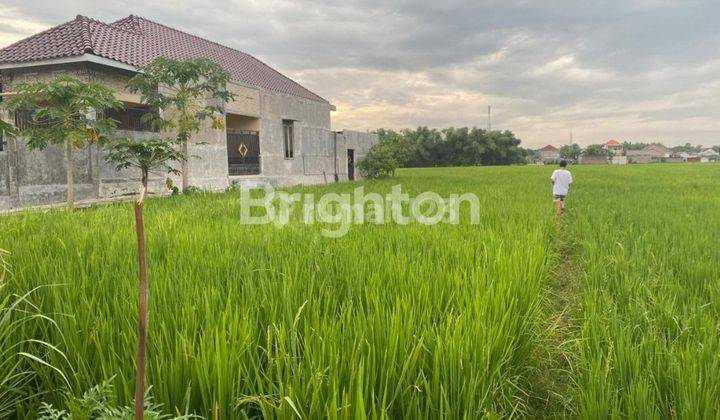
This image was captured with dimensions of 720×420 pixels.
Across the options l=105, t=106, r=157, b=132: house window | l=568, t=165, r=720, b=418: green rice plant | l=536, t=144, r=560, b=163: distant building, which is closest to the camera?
l=568, t=165, r=720, b=418: green rice plant

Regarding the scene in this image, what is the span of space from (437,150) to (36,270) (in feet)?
159

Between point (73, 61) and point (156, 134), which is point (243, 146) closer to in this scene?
point (156, 134)

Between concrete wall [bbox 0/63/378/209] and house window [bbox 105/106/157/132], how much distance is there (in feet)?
0.81

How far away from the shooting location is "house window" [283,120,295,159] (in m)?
14.6

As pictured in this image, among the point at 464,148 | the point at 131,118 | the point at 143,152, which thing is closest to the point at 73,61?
the point at 131,118

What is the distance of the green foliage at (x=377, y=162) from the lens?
18359mm

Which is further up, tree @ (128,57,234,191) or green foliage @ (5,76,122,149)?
tree @ (128,57,234,191)

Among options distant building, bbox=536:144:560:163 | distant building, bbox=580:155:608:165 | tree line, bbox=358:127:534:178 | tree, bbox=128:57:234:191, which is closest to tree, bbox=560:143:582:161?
distant building, bbox=580:155:608:165

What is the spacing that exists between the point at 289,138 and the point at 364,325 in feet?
45.1

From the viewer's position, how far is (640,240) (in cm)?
436

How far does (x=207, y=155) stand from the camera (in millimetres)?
11336

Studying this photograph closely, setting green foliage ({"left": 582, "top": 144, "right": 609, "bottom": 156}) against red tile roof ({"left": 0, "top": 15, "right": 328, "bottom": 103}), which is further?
green foliage ({"left": 582, "top": 144, "right": 609, "bottom": 156})

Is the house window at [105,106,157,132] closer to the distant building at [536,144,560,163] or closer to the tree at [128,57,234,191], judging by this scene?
the tree at [128,57,234,191]

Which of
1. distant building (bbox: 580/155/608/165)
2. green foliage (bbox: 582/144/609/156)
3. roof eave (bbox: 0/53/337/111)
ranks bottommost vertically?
distant building (bbox: 580/155/608/165)
